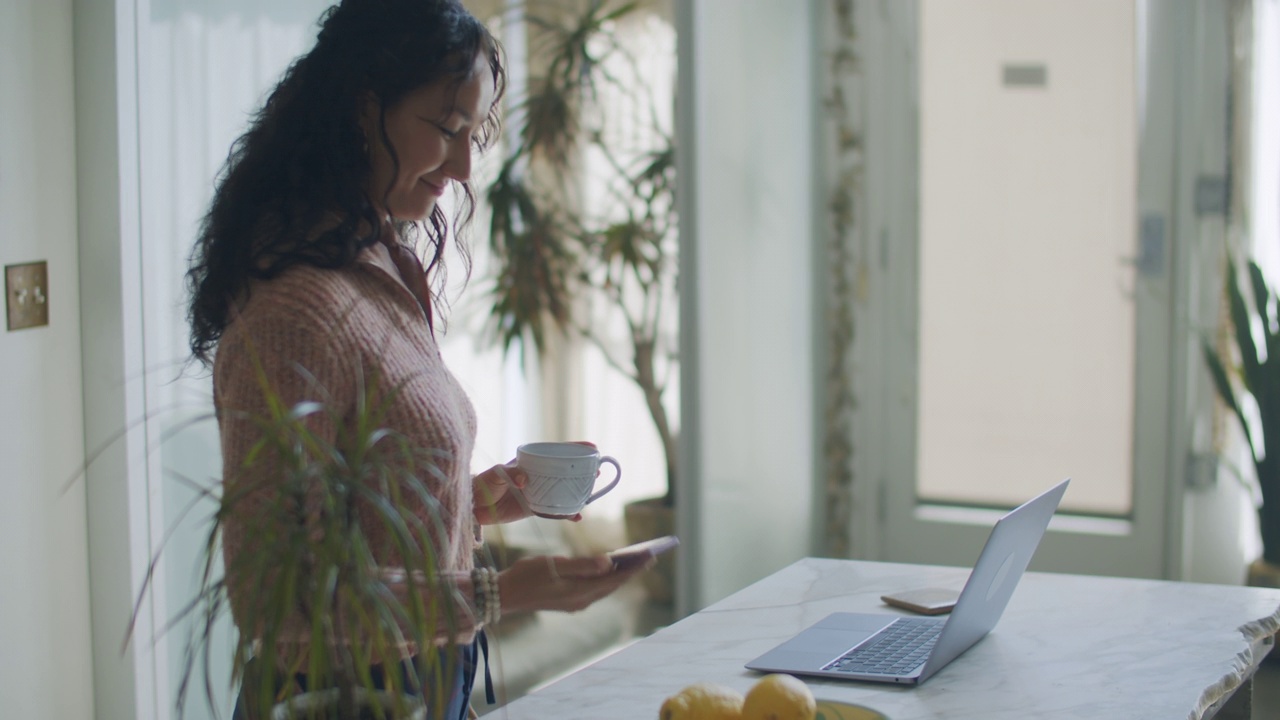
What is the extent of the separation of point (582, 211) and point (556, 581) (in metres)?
3.22

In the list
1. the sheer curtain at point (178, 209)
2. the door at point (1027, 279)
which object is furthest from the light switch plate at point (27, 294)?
the door at point (1027, 279)

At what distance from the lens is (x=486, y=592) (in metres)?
1.18

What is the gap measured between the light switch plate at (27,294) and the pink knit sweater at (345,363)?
0.95m

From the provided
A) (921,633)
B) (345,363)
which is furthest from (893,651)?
(345,363)

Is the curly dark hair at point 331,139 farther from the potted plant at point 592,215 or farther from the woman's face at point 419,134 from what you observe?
the potted plant at point 592,215

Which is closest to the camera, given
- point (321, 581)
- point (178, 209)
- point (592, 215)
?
point (321, 581)

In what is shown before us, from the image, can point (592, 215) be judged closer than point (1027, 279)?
No

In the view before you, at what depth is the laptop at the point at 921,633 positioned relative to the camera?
1407mm

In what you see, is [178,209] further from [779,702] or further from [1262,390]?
[1262,390]

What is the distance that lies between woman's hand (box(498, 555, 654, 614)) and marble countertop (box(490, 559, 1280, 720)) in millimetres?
127

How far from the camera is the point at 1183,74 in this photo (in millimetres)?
3748

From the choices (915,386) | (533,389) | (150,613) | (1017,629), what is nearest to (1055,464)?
(915,386)

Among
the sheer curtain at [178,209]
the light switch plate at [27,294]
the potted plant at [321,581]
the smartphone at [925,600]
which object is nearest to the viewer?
the potted plant at [321,581]

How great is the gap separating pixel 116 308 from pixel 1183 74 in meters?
3.05
